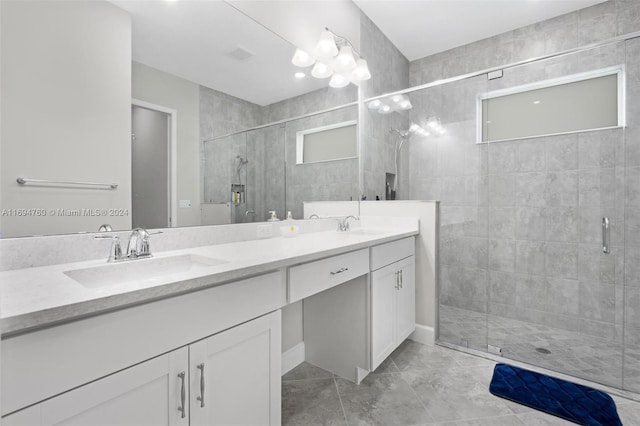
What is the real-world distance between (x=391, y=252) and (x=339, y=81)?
138cm

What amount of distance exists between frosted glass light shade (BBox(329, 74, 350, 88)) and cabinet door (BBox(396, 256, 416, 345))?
1412mm

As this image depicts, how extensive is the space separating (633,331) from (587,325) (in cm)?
32

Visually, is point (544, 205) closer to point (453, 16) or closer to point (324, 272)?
point (453, 16)

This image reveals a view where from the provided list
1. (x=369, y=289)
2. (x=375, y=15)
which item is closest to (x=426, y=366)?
(x=369, y=289)

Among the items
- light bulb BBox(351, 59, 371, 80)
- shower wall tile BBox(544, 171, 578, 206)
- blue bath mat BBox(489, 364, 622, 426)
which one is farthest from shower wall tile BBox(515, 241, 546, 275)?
light bulb BBox(351, 59, 371, 80)

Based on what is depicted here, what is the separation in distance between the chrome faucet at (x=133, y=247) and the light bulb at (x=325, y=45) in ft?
5.85

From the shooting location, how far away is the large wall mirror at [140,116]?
956 mm

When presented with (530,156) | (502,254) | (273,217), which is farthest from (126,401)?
(530,156)

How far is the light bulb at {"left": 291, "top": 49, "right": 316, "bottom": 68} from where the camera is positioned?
2.03m

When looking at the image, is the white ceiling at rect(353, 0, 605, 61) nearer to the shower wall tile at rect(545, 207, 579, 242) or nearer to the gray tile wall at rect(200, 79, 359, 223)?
the gray tile wall at rect(200, 79, 359, 223)

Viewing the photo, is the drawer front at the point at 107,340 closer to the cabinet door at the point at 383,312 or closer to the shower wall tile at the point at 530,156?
the cabinet door at the point at 383,312

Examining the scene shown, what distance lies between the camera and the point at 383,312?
5.95ft

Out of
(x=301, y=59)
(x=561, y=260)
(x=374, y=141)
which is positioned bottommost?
(x=561, y=260)

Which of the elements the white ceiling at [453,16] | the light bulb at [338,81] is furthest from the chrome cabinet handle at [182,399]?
the white ceiling at [453,16]
